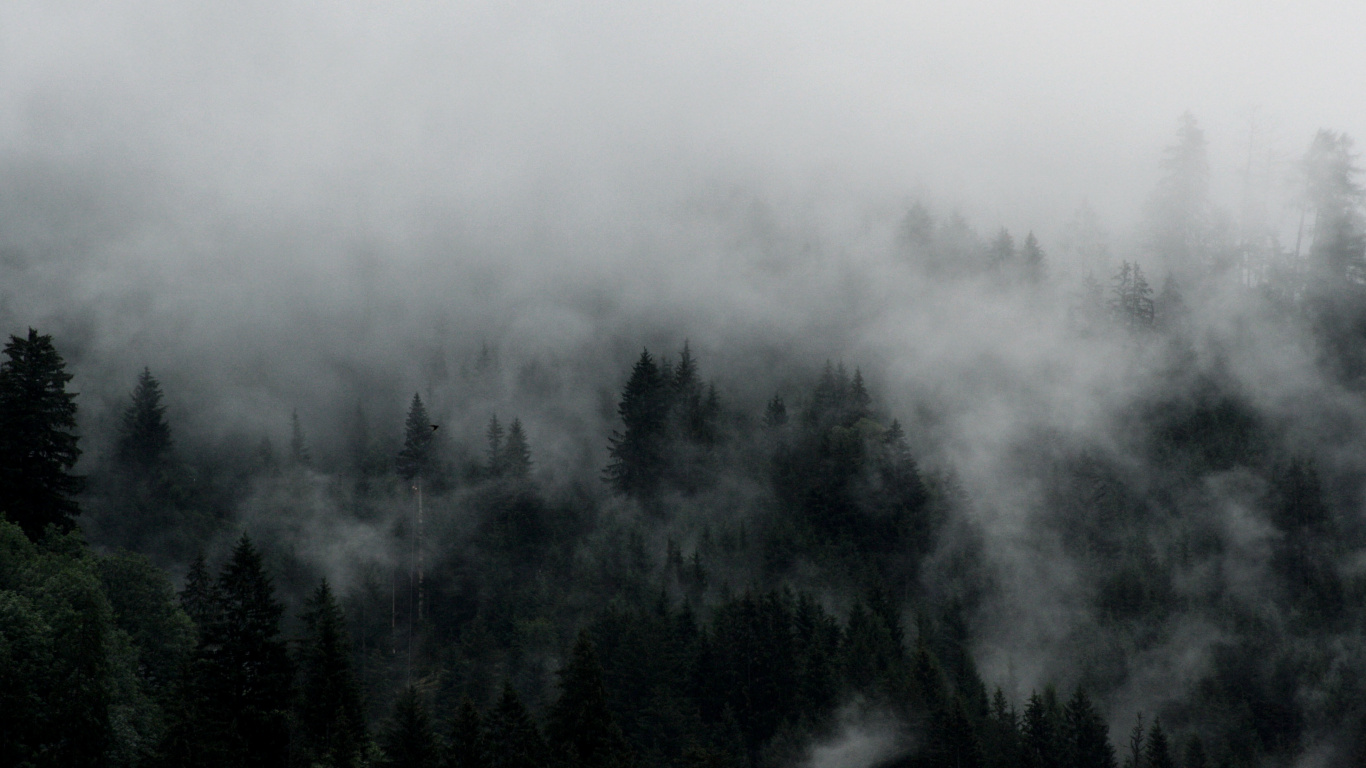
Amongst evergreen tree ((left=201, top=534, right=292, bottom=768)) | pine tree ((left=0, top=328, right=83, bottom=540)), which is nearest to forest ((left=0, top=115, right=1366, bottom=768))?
pine tree ((left=0, top=328, right=83, bottom=540))

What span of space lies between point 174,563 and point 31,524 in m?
64.2

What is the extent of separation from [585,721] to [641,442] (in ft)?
206

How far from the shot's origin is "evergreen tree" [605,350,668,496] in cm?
12812

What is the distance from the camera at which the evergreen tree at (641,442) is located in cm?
12812

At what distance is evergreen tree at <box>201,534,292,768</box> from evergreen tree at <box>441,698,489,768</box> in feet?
34.7

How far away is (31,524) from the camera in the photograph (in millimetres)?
62406

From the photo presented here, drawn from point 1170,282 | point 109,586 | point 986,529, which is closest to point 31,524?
point 109,586

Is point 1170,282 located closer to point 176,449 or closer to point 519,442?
point 519,442

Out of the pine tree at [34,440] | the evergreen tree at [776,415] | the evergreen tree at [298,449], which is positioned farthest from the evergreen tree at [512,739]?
the evergreen tree at [298,449]

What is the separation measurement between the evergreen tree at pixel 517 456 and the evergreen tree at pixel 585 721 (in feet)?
202

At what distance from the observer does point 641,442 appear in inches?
5049

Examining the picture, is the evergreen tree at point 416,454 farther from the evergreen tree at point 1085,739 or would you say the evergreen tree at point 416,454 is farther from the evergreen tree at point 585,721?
the evergreen tree at point 1085,739

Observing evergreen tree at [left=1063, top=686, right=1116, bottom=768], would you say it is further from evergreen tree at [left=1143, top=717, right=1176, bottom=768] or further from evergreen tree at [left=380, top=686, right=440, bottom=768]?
evergreen tree at [left=380, top=686, right=440, bottom=768]

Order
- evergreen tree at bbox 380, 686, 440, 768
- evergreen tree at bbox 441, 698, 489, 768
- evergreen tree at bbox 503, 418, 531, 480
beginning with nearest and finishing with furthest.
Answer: evergreen tree at bbox 380, 686, 440, 768
evergreen tree at bbox 441, 698, 489, 768
evergreen tree at bbox 503, 418, 531, 480
